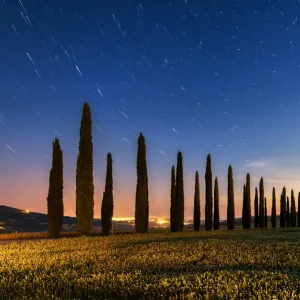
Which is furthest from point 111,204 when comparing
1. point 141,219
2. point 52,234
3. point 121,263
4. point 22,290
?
point 22,290

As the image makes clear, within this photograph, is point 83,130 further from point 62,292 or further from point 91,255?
point 62,292

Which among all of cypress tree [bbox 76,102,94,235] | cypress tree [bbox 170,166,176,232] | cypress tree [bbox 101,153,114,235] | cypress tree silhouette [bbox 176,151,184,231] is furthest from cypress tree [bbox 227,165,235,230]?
cypress tree [bbox 76,102,94,235]

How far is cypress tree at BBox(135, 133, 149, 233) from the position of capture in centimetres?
5066

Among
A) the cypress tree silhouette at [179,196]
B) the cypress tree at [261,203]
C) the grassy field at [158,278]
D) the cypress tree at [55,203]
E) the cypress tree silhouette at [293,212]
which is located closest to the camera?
the grassy field at [158,278]

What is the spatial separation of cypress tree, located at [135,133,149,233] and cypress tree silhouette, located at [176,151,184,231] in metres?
6.57

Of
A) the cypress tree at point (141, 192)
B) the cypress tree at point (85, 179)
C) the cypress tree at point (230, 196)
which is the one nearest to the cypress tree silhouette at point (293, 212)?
the cypress tree at point (230, 196)

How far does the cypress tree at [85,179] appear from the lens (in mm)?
43250

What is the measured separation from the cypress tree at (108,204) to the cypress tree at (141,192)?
352 centimetres

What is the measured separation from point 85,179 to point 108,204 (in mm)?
5543

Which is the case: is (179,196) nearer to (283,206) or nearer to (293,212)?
(283,206)

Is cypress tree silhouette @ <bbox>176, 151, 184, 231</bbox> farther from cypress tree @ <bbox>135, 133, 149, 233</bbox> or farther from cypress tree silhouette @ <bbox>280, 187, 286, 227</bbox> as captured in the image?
cypress tree silhouette @ <bbox>280, 187, 286, 227</bbox>

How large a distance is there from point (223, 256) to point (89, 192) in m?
26.1

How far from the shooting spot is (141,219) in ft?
166

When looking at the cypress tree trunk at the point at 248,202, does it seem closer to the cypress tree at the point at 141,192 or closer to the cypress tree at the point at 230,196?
the cypress tree at the point at 230,196
